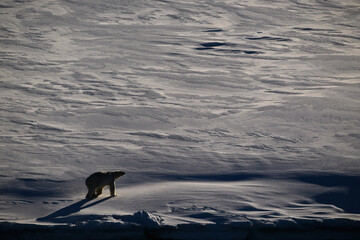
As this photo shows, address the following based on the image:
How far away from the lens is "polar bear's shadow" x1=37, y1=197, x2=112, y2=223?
13.8ft

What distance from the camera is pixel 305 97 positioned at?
9039mm

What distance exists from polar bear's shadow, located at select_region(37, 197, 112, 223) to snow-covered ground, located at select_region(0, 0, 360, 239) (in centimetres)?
2

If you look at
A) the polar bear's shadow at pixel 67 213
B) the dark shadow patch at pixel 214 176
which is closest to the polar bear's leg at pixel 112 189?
the polar bear's shadow at pixel 67 213

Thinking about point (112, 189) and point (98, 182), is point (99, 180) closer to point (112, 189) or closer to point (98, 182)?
point (98, 182)

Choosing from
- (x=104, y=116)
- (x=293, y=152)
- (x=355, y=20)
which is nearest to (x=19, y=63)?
(x=104, y=116)

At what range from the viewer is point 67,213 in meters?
4.35

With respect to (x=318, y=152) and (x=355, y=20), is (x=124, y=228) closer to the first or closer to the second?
(x=318, y=152)

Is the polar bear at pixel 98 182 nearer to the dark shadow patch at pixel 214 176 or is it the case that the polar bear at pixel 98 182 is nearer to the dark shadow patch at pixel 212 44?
the dark shadow patch at pixel 214 176

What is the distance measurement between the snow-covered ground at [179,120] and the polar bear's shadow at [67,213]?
0.06 feet

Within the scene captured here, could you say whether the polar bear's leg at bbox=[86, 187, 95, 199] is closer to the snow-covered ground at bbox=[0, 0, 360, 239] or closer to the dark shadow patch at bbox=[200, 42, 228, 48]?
the snow-covered ground at bbox=[0, 0, 360, 239]

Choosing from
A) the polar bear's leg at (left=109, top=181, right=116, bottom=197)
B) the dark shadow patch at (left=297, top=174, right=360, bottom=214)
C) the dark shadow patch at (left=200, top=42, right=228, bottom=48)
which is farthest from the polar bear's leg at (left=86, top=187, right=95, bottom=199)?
the dark shadow patch at (left=200, top=42, right=228, bottom=48)

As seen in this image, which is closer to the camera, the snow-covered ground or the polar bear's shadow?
the polar bear's shadow

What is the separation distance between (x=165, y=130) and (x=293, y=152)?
1916 millimetres

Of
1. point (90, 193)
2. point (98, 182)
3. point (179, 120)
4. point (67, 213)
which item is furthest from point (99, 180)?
point (179, 120)
